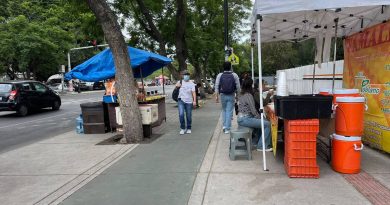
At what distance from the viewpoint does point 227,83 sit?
Answer: 9.23 metres

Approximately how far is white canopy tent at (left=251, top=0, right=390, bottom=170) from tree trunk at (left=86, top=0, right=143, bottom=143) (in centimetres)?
305

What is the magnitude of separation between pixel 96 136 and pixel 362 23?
23.5 feet

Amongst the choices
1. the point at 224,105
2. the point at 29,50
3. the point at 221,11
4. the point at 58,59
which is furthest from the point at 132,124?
the point at 58,59

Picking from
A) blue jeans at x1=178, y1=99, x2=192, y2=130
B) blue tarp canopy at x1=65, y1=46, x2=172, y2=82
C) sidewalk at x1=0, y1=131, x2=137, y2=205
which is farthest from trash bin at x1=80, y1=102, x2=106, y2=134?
blue jeans at x1=178, y1=99, x2=192, y2=130

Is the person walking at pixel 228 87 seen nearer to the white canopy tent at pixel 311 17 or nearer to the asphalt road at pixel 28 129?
the white canopy tent at pixel 311 17

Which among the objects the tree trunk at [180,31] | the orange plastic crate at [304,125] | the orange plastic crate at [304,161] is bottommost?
the orange plastic crate at [304,161]

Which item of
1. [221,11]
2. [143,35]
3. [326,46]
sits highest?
[221,11]

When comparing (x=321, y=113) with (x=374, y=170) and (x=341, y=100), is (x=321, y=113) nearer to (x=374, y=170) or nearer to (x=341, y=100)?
(x=341, y=100)

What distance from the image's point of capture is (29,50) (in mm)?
33969

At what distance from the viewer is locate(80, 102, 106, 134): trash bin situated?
1041 cm

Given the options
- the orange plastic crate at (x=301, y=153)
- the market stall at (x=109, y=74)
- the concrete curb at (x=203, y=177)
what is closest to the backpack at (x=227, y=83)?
the concrete curb at (x=203, y=177)

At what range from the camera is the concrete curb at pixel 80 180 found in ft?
16.5

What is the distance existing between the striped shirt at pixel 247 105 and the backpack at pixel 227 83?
5.90ft

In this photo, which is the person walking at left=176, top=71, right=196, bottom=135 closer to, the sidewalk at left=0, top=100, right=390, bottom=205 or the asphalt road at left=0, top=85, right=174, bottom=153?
the sidewalk at left=0, top=100, right=390, bottom=205
